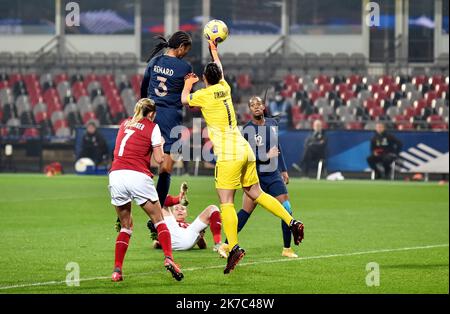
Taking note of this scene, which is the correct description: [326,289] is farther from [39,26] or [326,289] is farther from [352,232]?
[39,26]

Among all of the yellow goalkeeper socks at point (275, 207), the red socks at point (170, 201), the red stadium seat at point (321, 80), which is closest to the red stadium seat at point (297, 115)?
the red stadium seat at point (321, 80)

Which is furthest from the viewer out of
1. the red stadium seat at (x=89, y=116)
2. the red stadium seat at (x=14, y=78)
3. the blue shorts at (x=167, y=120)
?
the red stadium seat at (x=14, y=78)

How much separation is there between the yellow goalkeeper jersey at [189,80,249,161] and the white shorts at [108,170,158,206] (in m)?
1.48

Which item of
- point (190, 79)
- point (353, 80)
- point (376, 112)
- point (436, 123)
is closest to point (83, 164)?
point (376, 112)

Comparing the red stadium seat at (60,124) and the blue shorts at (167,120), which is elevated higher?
the blue shorts at (167,120)

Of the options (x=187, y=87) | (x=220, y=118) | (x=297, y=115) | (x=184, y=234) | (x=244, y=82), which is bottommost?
(x=184, y=234)

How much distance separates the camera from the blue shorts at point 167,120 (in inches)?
581

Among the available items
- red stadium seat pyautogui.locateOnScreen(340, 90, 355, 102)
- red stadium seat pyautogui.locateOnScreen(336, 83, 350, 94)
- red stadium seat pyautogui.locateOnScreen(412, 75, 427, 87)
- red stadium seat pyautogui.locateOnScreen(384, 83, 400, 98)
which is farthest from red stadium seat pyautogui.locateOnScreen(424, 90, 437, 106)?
red stadium seat pyautogui.locateOnScreen(336, 83, 350, 94)

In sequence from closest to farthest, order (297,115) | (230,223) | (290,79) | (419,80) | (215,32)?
1. (230,223)
2. (215,32)
3. (297,115)
4. (419,80)
5. (290,79)

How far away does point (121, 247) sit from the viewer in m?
12.2

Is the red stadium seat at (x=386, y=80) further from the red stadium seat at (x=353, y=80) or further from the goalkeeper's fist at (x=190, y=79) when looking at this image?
the goalkeeper's fist at (x=190, y=79)

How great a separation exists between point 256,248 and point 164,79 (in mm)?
3035

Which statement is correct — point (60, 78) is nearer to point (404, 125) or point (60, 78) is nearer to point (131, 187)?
point (404, 125)

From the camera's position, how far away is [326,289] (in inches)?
463
